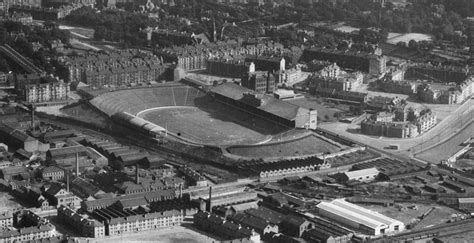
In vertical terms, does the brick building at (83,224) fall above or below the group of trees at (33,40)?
below

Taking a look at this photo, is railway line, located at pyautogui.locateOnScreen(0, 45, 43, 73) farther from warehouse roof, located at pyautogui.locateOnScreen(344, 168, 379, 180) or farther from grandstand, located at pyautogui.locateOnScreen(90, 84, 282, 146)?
warehouse roof, located at pyautogui.locateOnScreen(344, 168, 379, 180)

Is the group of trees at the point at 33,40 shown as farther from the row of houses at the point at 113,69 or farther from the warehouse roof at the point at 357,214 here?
→ the warehouse roof at the point at 357,214

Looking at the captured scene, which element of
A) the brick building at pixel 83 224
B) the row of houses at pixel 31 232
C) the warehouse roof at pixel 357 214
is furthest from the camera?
the warehouse roof at pixel 357 214

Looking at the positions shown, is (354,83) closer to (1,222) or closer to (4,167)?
(4,167)

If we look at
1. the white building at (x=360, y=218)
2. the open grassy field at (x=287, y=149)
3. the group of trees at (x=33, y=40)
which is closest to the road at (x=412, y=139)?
the open grassy field at (x=287, y=149)

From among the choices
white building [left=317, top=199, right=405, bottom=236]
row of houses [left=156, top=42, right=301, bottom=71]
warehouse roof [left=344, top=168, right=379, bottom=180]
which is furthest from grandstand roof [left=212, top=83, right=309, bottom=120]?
white building [left=317, top=199, right=405, bottom=236]

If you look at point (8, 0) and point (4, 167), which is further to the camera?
point (8, 0)

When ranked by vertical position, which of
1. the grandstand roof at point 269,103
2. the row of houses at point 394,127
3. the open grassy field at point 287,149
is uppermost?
the grandstand roof at point 269,103

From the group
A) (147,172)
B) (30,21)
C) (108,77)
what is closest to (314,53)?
(108,77)
